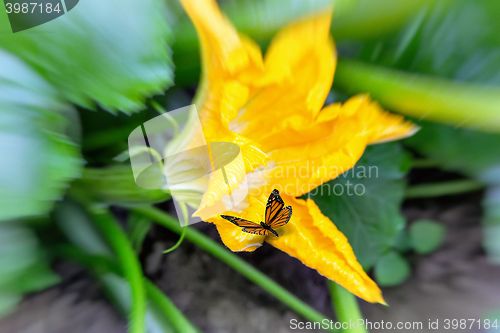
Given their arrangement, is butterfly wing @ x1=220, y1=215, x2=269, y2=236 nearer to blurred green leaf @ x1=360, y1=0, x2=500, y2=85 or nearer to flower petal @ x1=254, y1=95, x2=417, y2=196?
flower petal @ x1=254, y1=95, x2=417, y2=196

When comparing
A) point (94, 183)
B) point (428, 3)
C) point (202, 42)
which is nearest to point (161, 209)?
point (94, 183)

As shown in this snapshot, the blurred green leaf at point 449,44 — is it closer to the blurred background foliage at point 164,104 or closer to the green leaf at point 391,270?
the blurred background foliage at point 164,104

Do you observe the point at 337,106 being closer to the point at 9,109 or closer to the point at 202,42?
the point at 202,42

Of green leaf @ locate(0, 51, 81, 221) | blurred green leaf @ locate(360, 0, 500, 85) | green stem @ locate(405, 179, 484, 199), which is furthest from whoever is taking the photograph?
green stem @ locate(405, 179, 484, 199)

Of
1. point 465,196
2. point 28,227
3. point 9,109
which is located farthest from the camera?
point 465,196

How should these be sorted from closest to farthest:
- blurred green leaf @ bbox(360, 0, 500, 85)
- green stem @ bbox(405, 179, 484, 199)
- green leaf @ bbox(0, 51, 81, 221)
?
1. green leaf @ bbox(0, 51, 81, 221)
2. blurred green leaf @ bbox(360, 0, 500, 85)
3. green stem @ bbox(405, 179, 484, 199)

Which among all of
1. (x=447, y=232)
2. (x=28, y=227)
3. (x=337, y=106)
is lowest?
(x=447, y=232)

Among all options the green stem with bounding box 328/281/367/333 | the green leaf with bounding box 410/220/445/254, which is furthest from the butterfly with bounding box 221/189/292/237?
the green leaf with bounding box 410/220/445/254

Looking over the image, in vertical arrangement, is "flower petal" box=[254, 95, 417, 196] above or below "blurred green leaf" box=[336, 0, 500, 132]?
below
